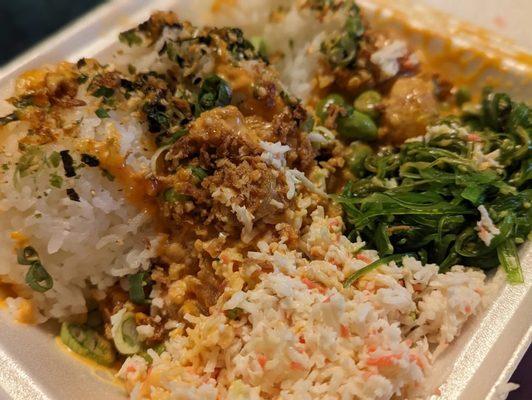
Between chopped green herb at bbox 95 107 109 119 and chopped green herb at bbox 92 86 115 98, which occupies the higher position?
chopped green herb at bbox 92 86 115 98

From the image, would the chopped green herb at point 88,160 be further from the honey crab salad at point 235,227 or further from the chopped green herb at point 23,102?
the chopped green herb at point 23,102

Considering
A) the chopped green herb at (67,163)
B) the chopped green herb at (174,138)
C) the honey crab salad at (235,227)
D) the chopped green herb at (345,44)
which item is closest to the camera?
the honey crab salad at (235,227)

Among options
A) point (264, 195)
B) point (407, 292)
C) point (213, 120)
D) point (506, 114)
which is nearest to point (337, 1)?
point (506, 114)

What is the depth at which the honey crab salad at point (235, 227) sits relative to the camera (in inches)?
83.0

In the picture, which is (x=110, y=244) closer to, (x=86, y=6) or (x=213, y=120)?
(x=213, y=120)

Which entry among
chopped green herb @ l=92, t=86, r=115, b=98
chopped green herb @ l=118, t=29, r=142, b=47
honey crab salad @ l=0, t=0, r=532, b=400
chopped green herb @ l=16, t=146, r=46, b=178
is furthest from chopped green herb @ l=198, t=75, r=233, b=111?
chopped green herb @ l=16, t=146, r=46, b=178

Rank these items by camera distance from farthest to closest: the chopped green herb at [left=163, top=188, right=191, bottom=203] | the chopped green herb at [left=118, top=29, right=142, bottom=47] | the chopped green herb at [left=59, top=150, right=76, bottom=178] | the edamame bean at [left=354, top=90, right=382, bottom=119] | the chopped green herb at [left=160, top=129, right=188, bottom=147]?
the edamame bean at [left=354, top=90, right=382, bottom=119] → the chopped green herb at [left=118, top=29, right=142, bottom=47] → the chopped green herb at [left=160, top=129, right=188, bottom=147] → the chopped green herb at [left=163, top=188, right=191, bottom=203] → the chopped green herb at [left=59, top=150, right=76, bottom=178]

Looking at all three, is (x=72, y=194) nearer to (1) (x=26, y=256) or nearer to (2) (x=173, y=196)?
(1) (x=26, y=256)

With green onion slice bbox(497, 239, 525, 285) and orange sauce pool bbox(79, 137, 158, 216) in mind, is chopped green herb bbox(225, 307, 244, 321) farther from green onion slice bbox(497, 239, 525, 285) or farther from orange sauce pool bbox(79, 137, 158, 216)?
green onion slice bbox(497, 239, 525, 285)

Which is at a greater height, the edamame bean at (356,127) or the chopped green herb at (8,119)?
the chopped green herb at (8,119)

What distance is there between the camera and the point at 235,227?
247cm

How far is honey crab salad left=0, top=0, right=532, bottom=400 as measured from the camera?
2109 mm

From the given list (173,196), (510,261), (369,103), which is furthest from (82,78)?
(510,261)

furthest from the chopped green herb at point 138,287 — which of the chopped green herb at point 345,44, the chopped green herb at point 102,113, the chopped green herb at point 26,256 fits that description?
the chopped green herb at point 345,44
